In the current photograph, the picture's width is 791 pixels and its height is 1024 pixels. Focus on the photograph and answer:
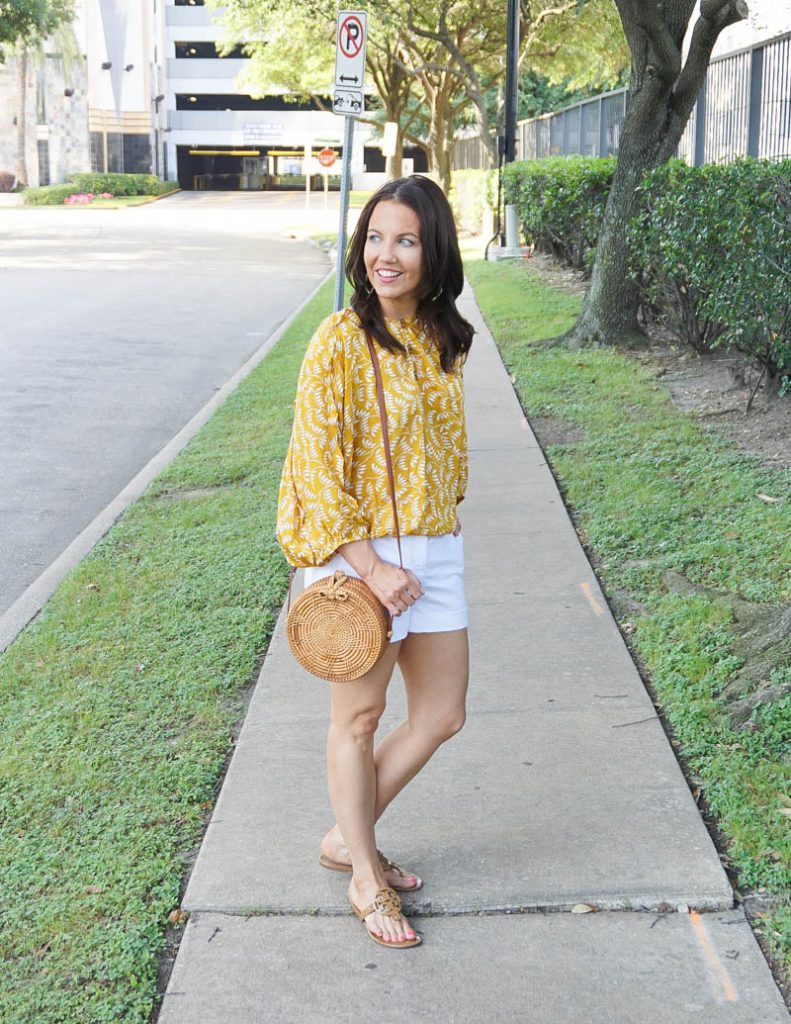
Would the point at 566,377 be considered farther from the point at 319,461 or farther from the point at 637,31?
the point at 319,461

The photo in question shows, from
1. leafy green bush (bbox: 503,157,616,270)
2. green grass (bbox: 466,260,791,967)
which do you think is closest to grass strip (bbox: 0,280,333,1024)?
green grass (bbox: 466,260,791,967)

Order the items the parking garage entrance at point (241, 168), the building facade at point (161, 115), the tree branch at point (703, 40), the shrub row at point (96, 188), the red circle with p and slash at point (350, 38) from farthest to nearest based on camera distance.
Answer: the parking garage entrance at point (241, 168) → the building facade at point (161, 115) → the shrub row at point (96, 188) → the tree branch at point (703, 40) → the red circle with p and slash at point (350, 38)

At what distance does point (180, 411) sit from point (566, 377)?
3353mm

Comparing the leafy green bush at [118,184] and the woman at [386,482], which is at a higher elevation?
the leafy green bush at [118,184]

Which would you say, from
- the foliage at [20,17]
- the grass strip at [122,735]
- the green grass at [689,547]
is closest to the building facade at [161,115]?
the foliage at [20,17]

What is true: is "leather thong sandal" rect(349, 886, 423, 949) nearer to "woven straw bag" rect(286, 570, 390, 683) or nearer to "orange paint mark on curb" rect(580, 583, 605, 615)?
"woven straw bag" rect(286, 570, 390, 683)

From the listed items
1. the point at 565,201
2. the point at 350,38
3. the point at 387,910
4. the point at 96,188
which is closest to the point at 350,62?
the point at 350,38

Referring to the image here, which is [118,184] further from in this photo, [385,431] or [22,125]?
[385,431]

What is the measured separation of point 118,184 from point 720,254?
59.0 metres

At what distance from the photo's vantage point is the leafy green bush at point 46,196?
5534cm

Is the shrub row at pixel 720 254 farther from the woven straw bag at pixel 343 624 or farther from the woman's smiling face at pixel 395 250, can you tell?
the woven straw bag at pixel 343 624

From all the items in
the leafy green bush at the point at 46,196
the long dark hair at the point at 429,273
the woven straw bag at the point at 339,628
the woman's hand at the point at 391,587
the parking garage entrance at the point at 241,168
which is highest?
the parking garage entrance at the point at 241,168

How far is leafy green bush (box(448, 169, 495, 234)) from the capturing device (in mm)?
28391

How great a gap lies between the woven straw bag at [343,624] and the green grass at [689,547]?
1216 millimetres
